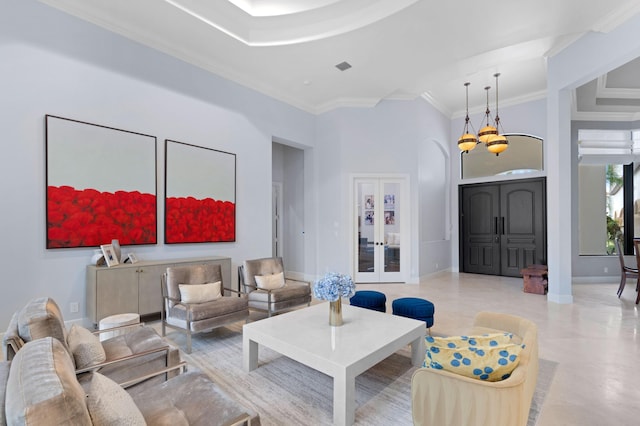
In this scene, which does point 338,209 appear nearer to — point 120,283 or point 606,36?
point 120,283

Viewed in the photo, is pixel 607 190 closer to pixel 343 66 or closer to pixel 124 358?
pixel 343 66

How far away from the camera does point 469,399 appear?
1.54 metres

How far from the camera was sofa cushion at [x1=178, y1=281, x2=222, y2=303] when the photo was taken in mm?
3609

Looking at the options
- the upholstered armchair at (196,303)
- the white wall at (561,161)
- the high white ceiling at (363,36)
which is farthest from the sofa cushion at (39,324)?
the white wall at (561,161)

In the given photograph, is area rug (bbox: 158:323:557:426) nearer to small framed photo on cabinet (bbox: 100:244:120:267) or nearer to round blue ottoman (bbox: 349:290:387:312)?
round blue ottoman (bbox: 349:290:387:312)

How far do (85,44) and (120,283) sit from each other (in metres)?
2.95

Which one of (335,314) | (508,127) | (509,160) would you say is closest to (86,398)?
(335,314)

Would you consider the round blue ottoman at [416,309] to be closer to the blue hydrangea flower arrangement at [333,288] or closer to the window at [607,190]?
the blue hydrangea flower arrangement at [333,288]

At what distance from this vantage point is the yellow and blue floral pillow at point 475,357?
5.34 feet

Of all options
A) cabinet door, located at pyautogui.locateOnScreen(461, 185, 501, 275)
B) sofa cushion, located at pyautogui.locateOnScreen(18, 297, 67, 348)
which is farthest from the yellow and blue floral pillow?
cabinet door, located at pyautogui.locateOnScreen(461, 185, 501, 275)

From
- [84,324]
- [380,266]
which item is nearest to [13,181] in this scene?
[84,324]

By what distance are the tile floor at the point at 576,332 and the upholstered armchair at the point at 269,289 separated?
1762mm

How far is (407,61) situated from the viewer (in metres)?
5.22

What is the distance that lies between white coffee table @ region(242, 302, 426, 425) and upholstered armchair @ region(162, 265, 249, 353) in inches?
28.7
